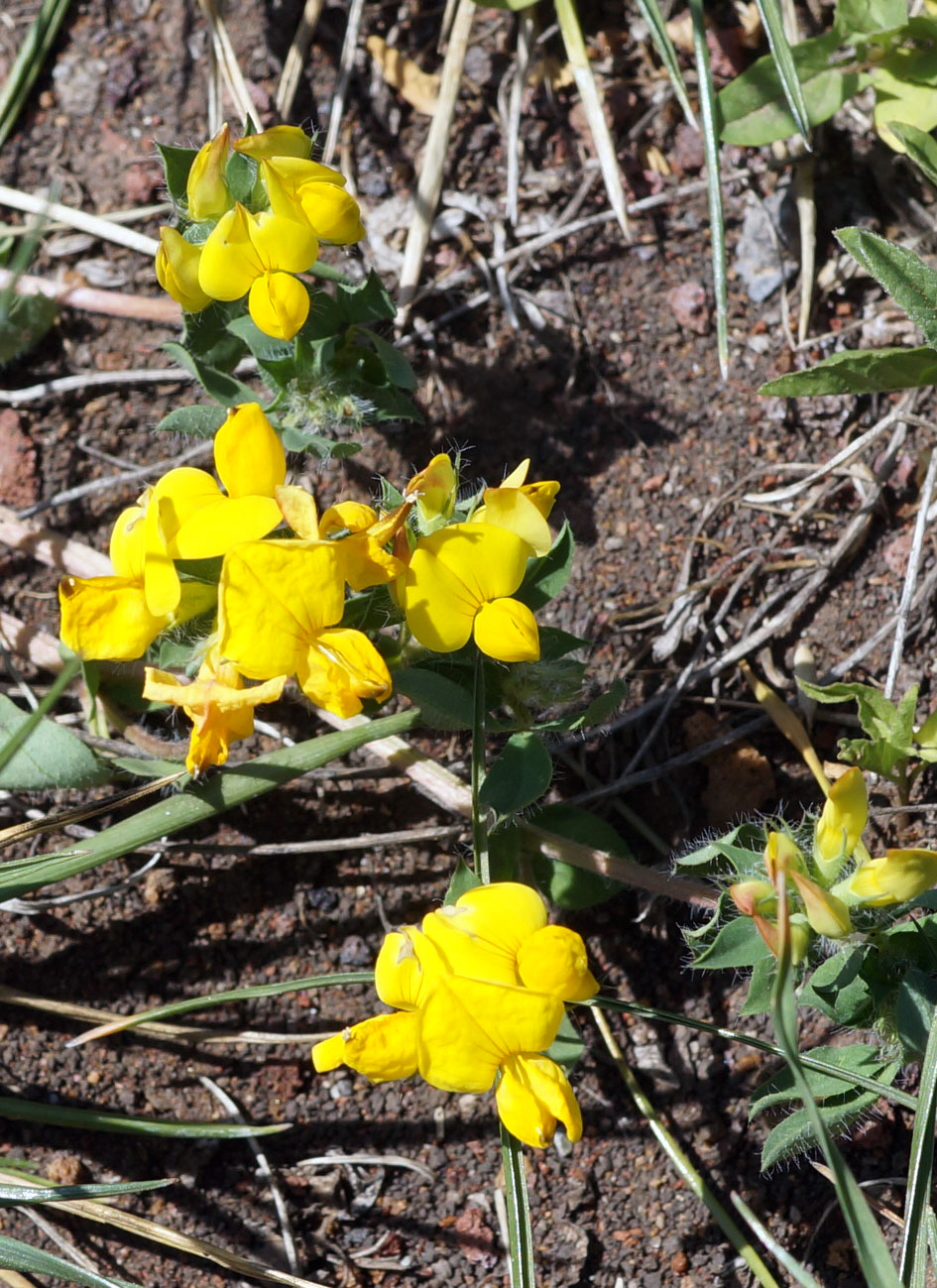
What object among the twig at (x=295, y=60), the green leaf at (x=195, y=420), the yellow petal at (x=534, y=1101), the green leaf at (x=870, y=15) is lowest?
the yellow petal at (x=534, y=1101)

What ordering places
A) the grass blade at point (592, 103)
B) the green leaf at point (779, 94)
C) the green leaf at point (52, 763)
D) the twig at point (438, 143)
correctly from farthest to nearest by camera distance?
→ the twig at point (438, 143) < the grass blade at point (592, 103) < the green leaf at point (779, 94) < the green leaf at point (52, 763)

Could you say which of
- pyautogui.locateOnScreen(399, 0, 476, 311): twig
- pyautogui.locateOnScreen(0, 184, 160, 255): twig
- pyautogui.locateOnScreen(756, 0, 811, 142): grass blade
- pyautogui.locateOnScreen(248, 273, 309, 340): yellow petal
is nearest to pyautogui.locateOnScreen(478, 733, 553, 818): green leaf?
pyautogui.locateOnScreen(248, 273, 309, 340): yellow petal

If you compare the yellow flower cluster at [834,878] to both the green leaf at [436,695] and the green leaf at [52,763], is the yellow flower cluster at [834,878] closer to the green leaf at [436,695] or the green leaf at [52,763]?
the green leaf at [436,695]

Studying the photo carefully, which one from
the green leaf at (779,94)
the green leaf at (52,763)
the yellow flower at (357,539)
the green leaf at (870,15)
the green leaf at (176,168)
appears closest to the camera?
the yellow flower at (357,539)

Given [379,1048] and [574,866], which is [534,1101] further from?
[574,866]

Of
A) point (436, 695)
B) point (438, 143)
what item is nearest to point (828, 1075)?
point (436, 695)

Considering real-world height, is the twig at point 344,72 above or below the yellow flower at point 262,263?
above

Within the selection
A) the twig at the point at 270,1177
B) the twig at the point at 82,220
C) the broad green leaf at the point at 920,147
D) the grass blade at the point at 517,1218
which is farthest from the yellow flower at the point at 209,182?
the twig at the point at 270,1177
